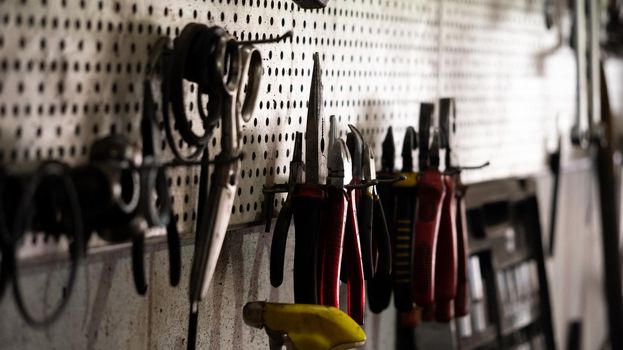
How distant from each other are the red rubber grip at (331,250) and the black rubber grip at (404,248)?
1.01 ft

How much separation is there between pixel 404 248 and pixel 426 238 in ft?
0.15

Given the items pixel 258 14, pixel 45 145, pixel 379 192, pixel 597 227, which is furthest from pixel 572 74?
pixel 45 145

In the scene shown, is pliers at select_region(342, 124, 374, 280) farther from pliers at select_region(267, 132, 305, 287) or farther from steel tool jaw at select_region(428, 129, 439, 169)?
steel tool jaw at select_region(428, 129, 439, 169)

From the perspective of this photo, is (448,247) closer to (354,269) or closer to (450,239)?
(450,239)

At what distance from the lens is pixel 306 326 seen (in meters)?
1.42

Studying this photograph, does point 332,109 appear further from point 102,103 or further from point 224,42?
point 102,103

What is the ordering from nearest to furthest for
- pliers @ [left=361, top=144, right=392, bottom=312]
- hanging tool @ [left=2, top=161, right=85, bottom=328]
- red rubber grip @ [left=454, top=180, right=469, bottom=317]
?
hanging tool @ [left=2, top=161, right=85, bottom=328] < pliers @ [left=361, top=144, right=392, bottom=312] < red rubber grip @ [left=454, top=180, right=469, bottom=317]

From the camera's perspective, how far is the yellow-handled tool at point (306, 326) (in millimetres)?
1400

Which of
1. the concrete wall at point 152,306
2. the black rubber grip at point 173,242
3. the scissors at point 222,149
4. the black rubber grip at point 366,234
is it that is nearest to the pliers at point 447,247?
the concrete wall at point 152,306

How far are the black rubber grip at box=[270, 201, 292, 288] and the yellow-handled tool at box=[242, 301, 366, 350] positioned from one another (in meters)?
0.05

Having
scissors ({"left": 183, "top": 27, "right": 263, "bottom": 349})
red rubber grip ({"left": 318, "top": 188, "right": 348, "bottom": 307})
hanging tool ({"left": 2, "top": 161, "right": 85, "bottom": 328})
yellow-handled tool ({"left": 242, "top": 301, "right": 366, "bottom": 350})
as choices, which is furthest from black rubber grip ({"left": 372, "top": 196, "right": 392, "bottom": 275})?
hanging tool ({"left": 2, "top": 161, "right": 85, "bottom": 328})

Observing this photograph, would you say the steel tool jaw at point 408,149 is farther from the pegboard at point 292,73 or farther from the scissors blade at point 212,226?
the scissors blade at point 212,226

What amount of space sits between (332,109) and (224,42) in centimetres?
51

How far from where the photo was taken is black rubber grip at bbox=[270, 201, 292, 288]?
1.48m
